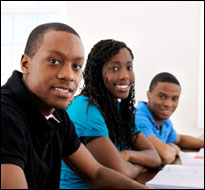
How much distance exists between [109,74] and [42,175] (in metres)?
0.81

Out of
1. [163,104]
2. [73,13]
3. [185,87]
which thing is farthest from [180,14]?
[163,104]

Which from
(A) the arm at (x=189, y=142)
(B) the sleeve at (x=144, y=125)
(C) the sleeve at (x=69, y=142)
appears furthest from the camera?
(A) the arm at (x=189, y=142)

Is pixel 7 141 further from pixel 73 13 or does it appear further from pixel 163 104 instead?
pixel 73 13

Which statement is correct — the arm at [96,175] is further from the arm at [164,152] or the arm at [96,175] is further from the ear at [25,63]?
the arm at [164,152]

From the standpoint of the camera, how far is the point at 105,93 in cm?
171

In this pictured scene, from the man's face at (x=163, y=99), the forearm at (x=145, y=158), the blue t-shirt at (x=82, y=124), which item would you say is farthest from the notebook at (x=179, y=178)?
the man's face at (x=163, y=99)

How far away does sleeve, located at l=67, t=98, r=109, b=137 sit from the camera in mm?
1519

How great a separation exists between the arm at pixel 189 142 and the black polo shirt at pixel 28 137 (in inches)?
67.9

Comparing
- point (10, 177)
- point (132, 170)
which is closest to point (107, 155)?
point (132, 170)

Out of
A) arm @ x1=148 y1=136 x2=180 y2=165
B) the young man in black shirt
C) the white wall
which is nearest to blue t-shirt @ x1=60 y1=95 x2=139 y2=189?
the young man in black shirt

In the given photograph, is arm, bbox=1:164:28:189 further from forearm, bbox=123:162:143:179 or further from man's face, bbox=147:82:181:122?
man's face, bbox=147:82:181:122

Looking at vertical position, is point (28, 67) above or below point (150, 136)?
above

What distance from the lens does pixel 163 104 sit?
2.39 m

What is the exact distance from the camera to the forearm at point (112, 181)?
1258 millimetres
